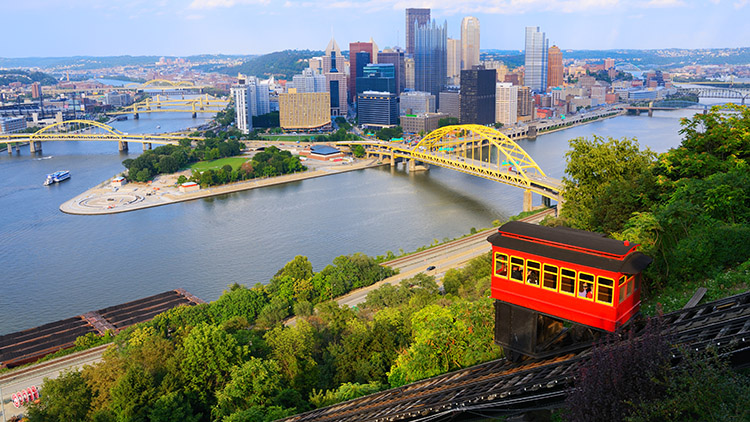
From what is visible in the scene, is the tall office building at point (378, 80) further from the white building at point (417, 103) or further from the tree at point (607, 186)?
the tree at point (607, 186)

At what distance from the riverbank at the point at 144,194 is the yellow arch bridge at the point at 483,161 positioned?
510 cm

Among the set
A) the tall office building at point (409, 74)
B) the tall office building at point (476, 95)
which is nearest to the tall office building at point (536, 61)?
the tall office building at point (409, 74)

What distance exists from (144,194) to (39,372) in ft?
64.4

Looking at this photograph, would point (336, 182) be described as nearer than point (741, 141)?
No

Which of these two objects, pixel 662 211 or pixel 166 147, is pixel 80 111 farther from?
pixel 662 211

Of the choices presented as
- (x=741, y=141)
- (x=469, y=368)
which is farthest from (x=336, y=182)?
(x=469, y=368)

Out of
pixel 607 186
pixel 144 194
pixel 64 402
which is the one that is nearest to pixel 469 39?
pixel 144 194

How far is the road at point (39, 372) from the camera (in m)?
11.5

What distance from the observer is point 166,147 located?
1655 inches

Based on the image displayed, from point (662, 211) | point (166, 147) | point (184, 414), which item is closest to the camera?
point (184, 414)

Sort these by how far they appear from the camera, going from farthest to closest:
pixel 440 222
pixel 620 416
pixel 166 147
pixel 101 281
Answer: pixel 166 147
pixel 440 222
pixel 101 281
pixel 620 416

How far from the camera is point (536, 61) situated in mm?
93125

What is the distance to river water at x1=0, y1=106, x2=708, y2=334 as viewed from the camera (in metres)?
17.4

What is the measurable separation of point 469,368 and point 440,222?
17260 millimetres
